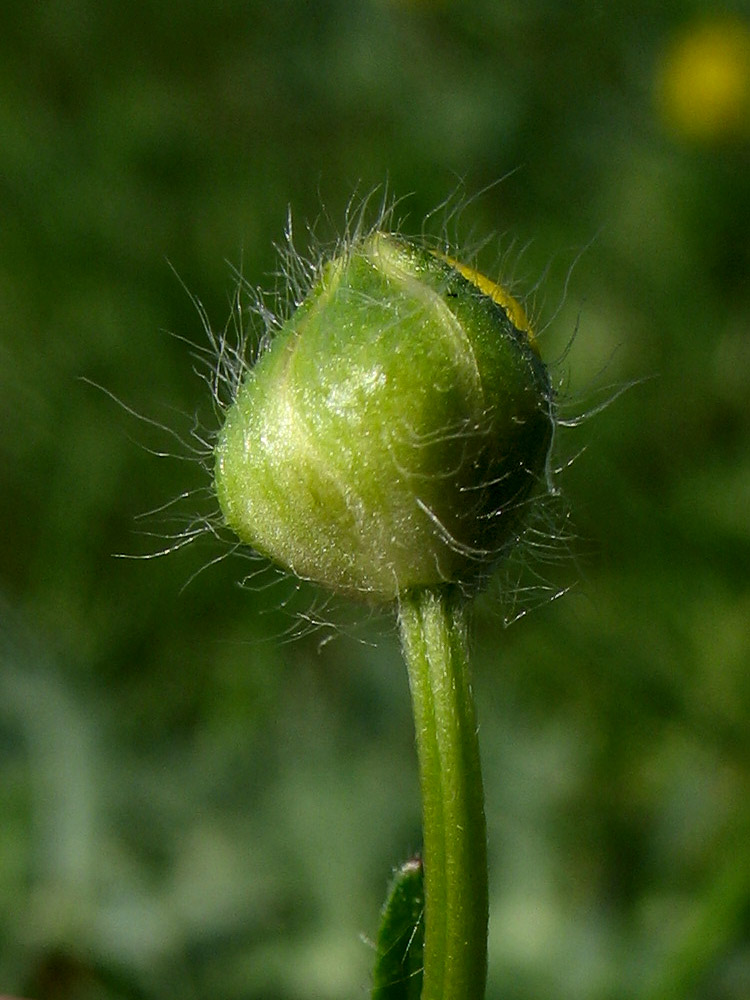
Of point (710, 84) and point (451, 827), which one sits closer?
point (451, 827)

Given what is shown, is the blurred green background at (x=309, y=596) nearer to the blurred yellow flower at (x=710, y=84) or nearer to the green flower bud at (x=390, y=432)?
the blurred yellow flower at (x=710, y=84)

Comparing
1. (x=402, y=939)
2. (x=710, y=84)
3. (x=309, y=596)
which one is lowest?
(x=402, y=939)

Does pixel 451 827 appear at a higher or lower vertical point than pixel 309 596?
lower

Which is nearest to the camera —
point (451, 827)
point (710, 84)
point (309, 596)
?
point (451, 827)

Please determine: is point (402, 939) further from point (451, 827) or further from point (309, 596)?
point (309, 596)

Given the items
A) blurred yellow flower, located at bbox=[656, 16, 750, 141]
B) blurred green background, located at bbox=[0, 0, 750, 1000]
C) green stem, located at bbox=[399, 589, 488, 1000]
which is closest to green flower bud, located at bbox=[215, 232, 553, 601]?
green stem, located at bbox=[399, 589, 488, 1000]

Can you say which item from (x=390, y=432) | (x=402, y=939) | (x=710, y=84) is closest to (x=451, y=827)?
(x=402, y=939)

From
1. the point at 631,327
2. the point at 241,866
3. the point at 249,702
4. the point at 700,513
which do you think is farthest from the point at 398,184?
the point at 241,866

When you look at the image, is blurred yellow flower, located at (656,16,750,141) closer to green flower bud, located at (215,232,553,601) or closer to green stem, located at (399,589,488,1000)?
green flower bud, located at (215,232,553,601)
